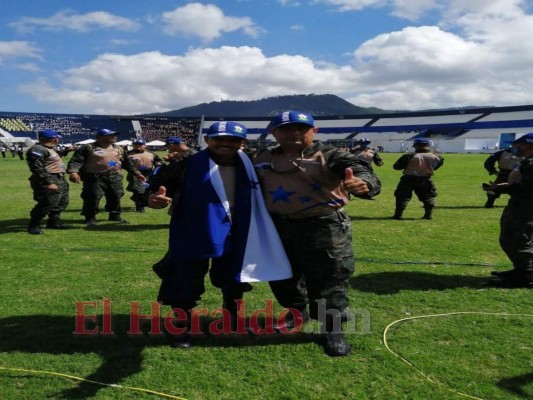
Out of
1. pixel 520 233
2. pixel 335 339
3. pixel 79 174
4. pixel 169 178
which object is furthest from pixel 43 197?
pixel 520 233

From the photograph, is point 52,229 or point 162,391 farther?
point 52,229

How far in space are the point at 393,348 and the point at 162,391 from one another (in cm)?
191

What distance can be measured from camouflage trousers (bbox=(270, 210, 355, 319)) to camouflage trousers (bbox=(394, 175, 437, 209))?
7181 millimetres

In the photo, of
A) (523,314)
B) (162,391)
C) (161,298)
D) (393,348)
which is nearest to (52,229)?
(161,298)

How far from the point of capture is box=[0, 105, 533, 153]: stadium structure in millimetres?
75938

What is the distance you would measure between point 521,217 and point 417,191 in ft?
18.6

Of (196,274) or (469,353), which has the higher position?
(196,274)

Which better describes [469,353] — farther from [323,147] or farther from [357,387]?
[323,147]

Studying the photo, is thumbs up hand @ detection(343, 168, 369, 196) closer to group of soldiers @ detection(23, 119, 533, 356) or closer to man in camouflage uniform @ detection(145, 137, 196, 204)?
group of soldiers @ detection(23, 119, 533, 356)

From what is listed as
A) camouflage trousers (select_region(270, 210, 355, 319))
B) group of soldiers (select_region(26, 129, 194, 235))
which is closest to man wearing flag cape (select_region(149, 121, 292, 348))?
camouflage trousers (select_region(270, 210, 355, 319))

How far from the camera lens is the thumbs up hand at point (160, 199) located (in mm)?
3580

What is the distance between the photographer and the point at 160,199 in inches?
141

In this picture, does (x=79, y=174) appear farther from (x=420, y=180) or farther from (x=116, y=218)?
(x=420, y=180)

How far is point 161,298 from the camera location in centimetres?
390
